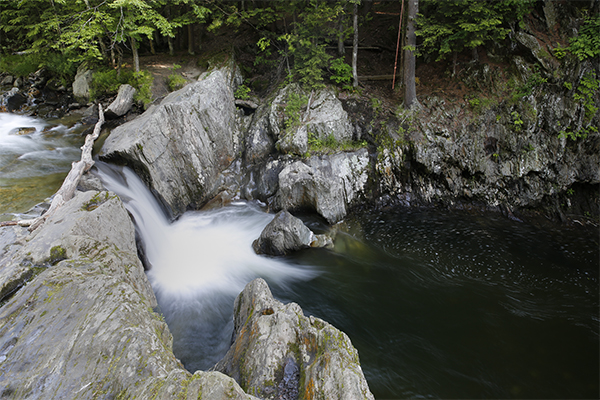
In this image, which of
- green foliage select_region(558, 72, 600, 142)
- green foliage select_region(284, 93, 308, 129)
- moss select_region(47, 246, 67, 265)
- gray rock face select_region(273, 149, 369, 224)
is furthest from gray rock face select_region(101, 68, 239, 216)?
green foliage select_region(558, 72, 600, 142)

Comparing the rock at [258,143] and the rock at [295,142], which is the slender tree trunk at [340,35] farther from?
the rock at [258,143]

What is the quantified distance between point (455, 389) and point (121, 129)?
442 inches

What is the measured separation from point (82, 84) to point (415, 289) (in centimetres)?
1722

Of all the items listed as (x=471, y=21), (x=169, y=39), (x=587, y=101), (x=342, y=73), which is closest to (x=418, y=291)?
(x=342, y=73)

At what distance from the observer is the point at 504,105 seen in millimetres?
11180

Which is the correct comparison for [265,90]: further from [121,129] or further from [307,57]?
[121,129]

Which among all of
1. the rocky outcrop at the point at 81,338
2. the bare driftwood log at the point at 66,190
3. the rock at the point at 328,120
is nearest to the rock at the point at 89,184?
the bare driftwood log at the point at 66,190

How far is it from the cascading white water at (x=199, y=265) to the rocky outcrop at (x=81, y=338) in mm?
2328

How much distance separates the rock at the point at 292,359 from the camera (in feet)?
10.3

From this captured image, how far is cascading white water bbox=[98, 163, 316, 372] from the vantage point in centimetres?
611

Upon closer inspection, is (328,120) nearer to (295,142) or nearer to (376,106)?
(295,142)

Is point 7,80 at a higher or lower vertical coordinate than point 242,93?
higher

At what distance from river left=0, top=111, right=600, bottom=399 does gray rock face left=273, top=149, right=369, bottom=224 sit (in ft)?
2.28

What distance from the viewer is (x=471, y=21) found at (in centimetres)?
1084
